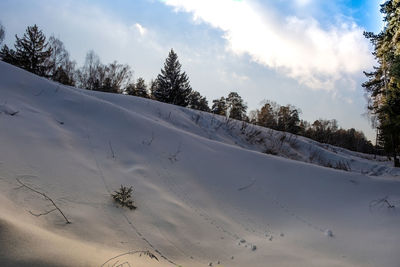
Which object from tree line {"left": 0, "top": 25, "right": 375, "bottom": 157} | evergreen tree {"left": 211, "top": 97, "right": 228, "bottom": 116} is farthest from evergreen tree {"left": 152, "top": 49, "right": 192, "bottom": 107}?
evergreen tree {"left": 211, "top": 97, "right": 228, "bottom": 116}

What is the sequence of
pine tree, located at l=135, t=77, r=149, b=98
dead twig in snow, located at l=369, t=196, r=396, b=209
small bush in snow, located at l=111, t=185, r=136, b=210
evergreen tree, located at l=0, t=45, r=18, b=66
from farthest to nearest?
pine tree, located at l=135, t=77, r=149, b=98, evergreen tree, located at l=0, t=45, r=18, b=66, dead twig in snow, located at l=369, t=196, r=396, b=209, small bush in snow, located at l=111, t=185, r=136, b=210

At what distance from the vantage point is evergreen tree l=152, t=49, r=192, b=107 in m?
30.3

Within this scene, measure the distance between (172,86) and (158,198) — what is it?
28631mm

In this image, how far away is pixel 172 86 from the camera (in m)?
30.8

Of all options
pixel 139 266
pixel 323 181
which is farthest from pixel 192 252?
pixel 323 181

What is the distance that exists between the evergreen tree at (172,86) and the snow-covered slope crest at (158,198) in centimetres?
2443

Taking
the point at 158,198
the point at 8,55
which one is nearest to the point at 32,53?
the point at 8,55

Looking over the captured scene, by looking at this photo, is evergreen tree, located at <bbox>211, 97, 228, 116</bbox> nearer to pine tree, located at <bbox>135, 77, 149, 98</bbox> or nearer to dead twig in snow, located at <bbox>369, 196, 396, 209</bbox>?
pine tree, located at <bbox>135, 77, 149, 98</bbox>

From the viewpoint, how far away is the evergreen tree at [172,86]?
3027 centimetres

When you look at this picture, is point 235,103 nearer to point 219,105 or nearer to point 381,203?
point 219,105

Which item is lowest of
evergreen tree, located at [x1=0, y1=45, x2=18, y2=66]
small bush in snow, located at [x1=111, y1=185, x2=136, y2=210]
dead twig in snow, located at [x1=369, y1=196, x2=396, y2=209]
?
small bush in snow, located at [x1=111, y1=185, x2=136, y2=210]

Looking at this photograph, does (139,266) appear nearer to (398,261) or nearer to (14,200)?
(14,200)

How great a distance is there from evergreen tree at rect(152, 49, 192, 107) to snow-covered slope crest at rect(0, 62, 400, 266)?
24.4 meters

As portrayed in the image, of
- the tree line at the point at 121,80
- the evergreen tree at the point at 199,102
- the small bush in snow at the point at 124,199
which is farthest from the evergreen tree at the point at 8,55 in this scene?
the small bush in snow at the point at 124,199
